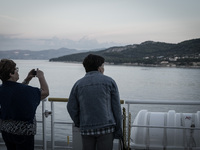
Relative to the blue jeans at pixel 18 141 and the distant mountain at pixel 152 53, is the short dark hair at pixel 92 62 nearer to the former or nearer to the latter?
the blue jeans at pixel 18 141

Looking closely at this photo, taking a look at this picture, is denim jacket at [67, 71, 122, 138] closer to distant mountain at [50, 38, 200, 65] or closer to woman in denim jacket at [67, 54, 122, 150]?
woman in denim jacket at [67, 54, 122, 150]

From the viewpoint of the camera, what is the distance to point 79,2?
81.4 meters

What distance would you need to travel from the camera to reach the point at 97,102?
1768 mm

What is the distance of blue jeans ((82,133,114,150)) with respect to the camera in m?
1.80

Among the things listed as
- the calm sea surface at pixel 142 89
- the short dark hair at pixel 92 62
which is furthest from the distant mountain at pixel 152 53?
the short dark hair at pixel 92 62

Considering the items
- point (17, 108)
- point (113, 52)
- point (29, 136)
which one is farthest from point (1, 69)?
point (113, 52)

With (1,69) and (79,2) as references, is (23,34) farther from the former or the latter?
(1,69)

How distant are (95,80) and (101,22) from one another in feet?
287

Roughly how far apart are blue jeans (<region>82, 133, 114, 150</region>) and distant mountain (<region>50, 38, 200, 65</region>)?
8294cm

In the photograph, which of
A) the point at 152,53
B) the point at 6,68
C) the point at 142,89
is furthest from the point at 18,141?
the point at 152,53

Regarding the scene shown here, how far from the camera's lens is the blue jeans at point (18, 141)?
5.85 feet

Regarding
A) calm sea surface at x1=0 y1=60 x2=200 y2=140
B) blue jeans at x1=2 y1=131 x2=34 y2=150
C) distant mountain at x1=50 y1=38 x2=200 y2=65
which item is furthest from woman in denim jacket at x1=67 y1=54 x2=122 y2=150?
distant mountain at x1=50 y1=38 x2=200 y2=65

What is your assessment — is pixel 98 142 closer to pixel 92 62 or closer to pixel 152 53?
pixel 92 62

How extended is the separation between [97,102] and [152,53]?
295 feet
